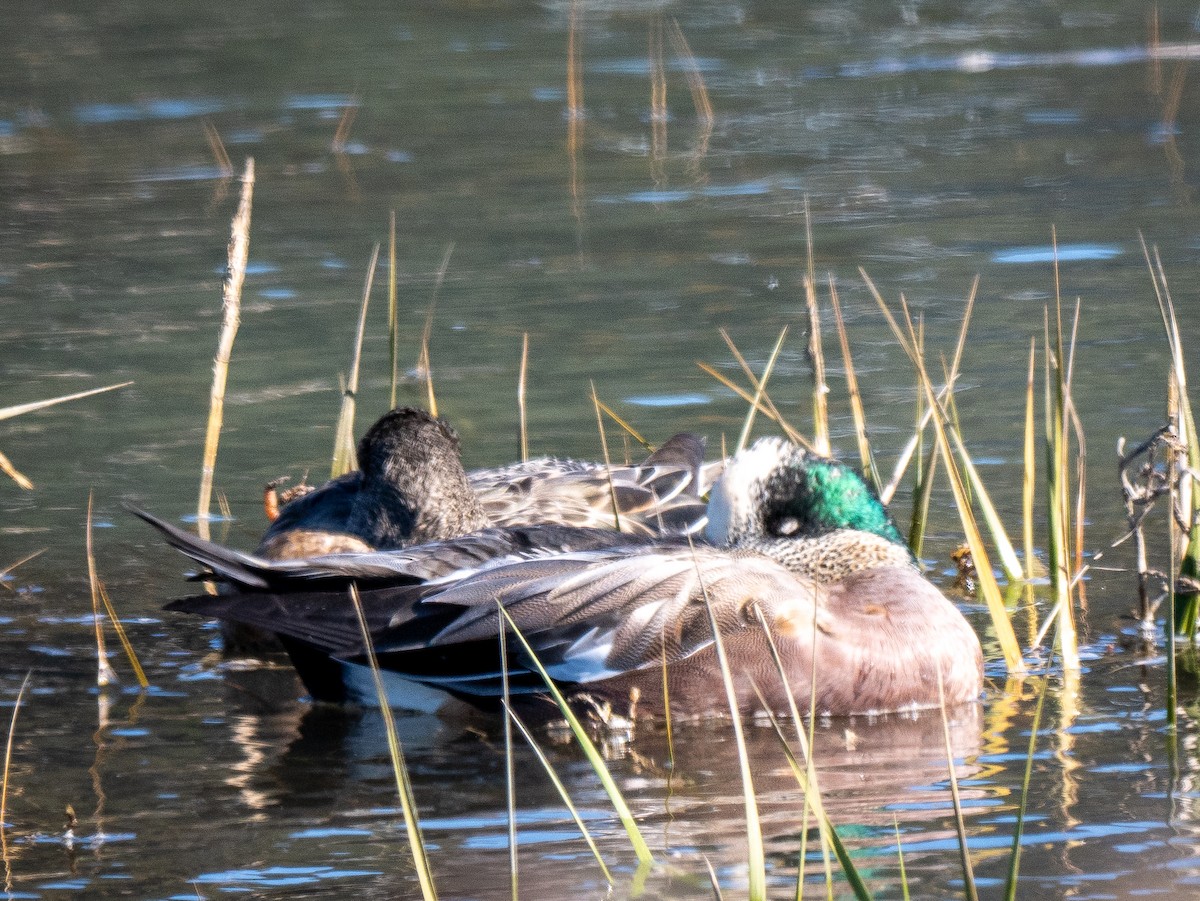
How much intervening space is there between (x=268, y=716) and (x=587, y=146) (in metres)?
8.20

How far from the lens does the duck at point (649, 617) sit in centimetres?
535

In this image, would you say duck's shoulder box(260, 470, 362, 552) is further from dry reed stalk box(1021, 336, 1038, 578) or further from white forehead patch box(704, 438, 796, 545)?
dry reed stalk box(1021, 336, 1038, 578)

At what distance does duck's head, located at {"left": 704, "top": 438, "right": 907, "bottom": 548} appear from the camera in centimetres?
568

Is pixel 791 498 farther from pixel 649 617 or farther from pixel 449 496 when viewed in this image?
pixel 449 496

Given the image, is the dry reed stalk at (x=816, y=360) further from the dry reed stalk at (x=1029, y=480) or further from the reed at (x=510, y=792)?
the reed at (x=510, y=792)

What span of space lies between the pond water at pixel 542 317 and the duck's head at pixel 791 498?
582mm

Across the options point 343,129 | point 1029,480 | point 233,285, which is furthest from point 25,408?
point 343,129

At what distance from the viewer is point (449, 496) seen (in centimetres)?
648

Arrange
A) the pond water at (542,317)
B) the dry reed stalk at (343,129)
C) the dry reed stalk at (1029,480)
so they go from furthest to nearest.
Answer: the dry reed stalk at (343,129), the dry reed stalk at (1029,480), the pond water at (542,317)

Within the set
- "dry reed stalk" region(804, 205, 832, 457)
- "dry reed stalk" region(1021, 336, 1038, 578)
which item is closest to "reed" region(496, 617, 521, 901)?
"dry reed stalk" region(804, 205, 832, 457)

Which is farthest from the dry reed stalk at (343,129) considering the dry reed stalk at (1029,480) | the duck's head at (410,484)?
the dry reed stalk at (1029,480)

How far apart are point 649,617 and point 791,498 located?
1.94 ft

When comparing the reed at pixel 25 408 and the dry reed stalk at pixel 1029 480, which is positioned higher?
the reed at pixel 25 408

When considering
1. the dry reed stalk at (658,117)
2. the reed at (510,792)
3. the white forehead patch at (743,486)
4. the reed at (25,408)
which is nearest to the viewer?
the reed at (510,792)
